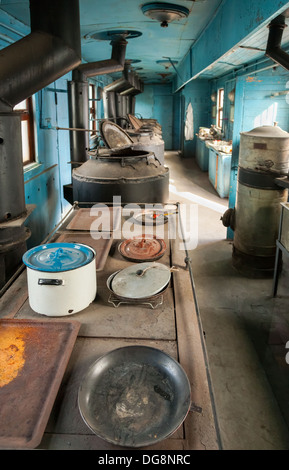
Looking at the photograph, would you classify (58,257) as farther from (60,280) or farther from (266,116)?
(266,116)

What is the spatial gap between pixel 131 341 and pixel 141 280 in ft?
1.75

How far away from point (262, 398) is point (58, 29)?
360 cm

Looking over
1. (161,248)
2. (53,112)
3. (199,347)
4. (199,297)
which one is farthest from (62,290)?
(53,112)

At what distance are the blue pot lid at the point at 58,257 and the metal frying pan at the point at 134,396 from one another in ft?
1.88

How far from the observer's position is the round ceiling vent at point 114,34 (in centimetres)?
626

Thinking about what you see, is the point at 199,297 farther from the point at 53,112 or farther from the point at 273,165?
the point at 53,112

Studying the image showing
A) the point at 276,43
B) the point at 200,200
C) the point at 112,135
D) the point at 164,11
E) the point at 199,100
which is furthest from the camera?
the point at 199,100

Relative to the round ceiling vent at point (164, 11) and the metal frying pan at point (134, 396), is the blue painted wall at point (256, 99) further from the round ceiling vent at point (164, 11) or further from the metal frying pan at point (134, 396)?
the metal frying pan at point (134, 396)

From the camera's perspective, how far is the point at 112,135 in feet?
17.9

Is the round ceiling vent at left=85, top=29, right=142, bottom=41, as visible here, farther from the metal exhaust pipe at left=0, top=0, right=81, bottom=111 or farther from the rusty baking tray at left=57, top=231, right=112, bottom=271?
the rusty baking tray at left=57, top=231, right=112, bottom=271

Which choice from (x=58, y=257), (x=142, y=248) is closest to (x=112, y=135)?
(x=142, y=248)

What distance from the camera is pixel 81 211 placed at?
401 cm

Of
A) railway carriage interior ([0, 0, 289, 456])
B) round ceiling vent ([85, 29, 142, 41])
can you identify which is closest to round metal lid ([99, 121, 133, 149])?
railway carriage interior ([0, 0, 289, 456])

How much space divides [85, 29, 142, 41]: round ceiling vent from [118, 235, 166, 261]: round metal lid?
456 cm
